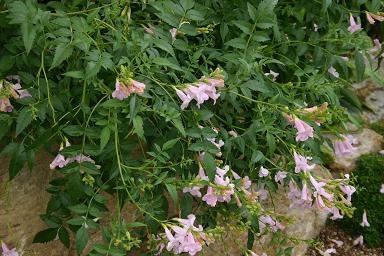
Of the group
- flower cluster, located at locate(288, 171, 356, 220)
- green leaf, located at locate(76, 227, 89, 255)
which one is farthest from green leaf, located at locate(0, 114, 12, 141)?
flower cluster, located at locate(288, 171, 356, 220)

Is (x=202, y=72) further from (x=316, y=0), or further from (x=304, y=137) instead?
(x=316, y=0)

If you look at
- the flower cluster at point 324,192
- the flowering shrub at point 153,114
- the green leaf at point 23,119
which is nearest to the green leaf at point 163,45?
the flowering shrub at point 153,114

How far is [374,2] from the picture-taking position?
277 cm

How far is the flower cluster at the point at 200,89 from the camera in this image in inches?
83.5

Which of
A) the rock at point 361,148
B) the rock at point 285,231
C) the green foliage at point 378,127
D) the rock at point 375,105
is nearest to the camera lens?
the rock at point 285,231

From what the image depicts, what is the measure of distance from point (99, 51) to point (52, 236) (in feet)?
2.50

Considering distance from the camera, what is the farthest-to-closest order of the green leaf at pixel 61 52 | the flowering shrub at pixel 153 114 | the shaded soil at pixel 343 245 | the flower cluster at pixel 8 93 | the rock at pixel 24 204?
the shaded soil at pixel 343 245, the rock at pixel 24 204, the flower cluster at pixel 8 93, the flowering shrub at pixel 153 114, the green leaf at pixel 61 52

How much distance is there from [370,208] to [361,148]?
1.47 ft

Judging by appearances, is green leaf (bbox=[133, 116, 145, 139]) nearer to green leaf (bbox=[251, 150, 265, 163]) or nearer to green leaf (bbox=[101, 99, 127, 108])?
green leaf (bbox=[101, 99, 127, 108])

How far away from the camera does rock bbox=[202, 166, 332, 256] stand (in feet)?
10.3

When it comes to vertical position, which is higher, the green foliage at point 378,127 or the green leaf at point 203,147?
the green leaf at point 203,147

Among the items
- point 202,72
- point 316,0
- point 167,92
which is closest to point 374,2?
point 316,0

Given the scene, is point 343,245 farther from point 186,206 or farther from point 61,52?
point 61,52

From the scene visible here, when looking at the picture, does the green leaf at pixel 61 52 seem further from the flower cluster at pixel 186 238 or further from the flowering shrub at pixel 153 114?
the flower cluster at pixel 186 238
